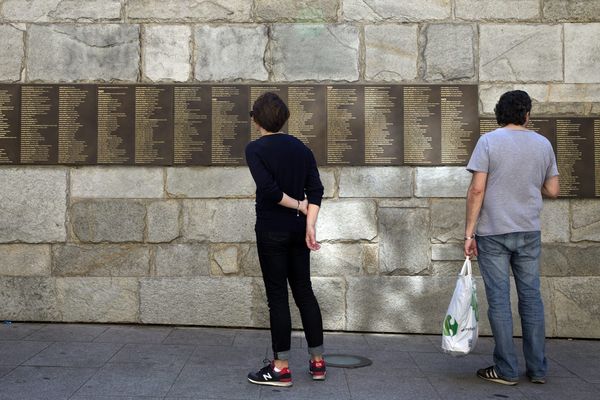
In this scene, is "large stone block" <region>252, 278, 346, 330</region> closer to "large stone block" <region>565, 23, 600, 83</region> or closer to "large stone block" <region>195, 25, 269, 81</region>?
"large stone block" <region>195, 25, 269, 81</region>

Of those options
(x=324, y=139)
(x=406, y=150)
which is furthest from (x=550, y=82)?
(x=324, y=139)

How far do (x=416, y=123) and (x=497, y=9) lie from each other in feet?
4.28

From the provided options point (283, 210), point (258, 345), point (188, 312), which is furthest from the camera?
point (188, 312)

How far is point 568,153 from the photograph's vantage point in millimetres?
5707

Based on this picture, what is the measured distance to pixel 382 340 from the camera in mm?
5457

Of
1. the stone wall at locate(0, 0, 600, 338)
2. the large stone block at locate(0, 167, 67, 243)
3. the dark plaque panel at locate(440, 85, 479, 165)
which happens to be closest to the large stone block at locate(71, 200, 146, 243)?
the stone wall at locate(0, 0, 600, 338)

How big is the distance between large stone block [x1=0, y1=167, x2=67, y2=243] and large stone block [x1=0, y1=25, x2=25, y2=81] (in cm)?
89

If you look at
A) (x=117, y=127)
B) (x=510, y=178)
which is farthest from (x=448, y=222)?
(x=117, y=127)

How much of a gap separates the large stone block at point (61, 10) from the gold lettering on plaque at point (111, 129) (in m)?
0.71

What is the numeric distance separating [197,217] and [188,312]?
876mm

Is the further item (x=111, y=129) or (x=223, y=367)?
(x=111, y=129)

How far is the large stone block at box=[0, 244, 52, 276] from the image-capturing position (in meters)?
5.76

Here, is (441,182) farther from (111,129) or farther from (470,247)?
(111,129)

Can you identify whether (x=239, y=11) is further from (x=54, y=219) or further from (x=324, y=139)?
(x=54, y=219)
